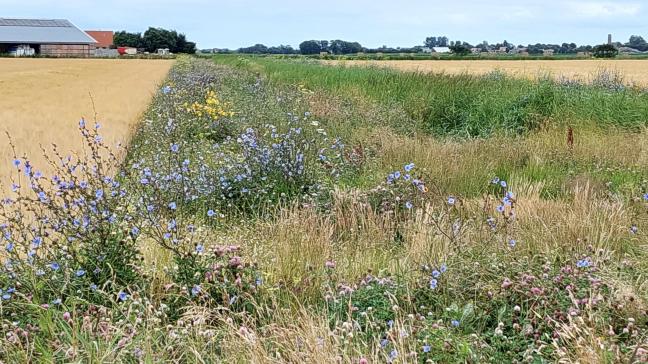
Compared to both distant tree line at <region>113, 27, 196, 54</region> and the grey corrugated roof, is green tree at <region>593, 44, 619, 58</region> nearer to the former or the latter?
distant tree line at <region>113, 27, 196, 54</region>

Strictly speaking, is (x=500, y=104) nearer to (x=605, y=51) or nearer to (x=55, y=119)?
(x=55, y=119)

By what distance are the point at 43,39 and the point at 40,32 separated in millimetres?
4975

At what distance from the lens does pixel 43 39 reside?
103m

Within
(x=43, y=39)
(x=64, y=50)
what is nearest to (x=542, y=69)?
(x=64, y=50)

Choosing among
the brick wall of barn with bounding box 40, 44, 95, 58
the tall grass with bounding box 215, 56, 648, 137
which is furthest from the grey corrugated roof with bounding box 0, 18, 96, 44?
the tall grass with bounding box 215, 56, 648, 137

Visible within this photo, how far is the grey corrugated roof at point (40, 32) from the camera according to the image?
3964 inches

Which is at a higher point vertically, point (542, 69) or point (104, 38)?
point (104, 38)

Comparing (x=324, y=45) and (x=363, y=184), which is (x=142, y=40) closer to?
(x=324, y=45)

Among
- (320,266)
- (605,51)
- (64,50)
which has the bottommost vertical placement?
(320,266)

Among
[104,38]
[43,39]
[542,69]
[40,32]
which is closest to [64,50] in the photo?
[43,39]

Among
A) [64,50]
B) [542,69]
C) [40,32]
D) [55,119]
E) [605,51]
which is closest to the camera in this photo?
[55,119]

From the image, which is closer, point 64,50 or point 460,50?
point 460,50

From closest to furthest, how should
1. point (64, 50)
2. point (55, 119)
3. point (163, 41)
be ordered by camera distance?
1. point (55, 119)
2. point (64, 50)
3. point (163, 41)

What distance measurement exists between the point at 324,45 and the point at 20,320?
349 ft
